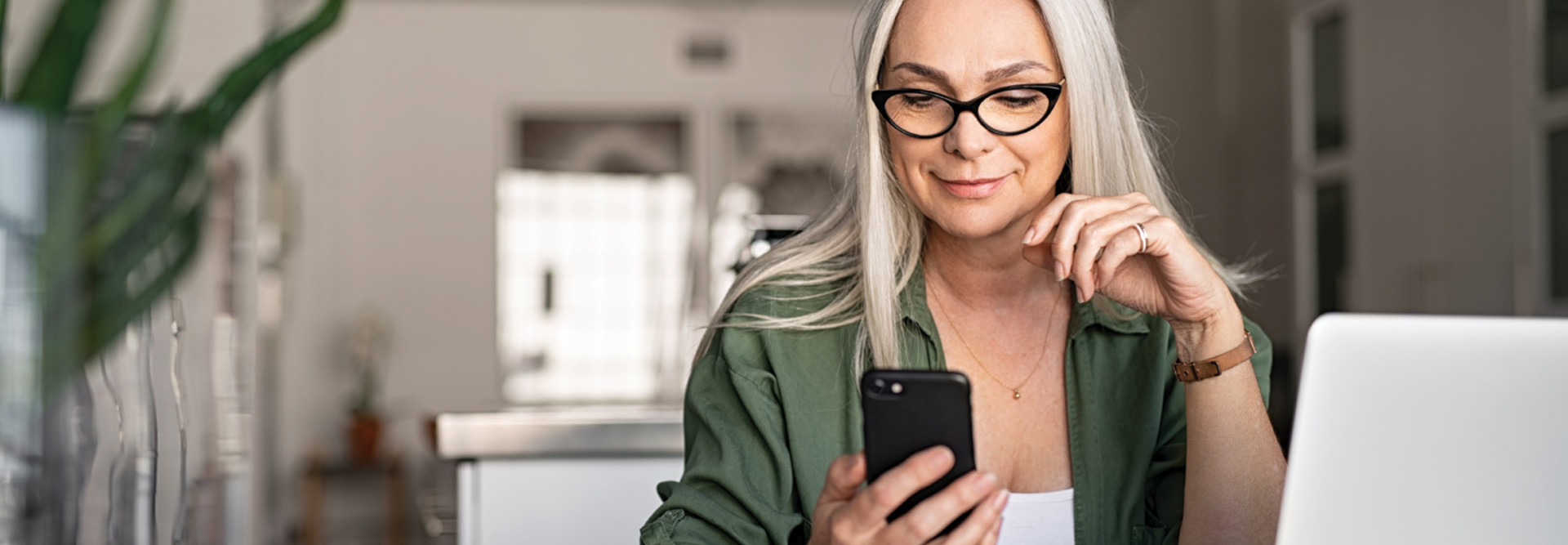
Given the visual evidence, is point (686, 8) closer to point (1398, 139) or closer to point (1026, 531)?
point (1398, 139)

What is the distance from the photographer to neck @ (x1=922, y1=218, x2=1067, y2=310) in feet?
4.36

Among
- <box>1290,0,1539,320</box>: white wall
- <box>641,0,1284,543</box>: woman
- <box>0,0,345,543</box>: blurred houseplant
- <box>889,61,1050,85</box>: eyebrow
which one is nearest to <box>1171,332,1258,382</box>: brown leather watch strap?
<box>641,0,1284,543</box>: woman

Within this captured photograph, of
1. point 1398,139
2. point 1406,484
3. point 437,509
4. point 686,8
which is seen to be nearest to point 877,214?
point 1406,484

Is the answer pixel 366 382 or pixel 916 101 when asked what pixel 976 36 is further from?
pixel 366 382

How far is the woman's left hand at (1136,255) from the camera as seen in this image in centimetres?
99

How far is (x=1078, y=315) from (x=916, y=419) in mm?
522

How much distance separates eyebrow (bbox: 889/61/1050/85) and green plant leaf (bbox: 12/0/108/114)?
2.89 ft

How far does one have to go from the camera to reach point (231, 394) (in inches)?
167

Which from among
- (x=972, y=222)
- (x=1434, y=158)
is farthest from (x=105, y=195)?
(x=1434, y=158)

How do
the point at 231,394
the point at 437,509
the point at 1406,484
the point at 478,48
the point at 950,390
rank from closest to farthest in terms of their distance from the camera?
the point at 1406,484, the point at 950,390, the point at 437,509, the point at 231,394, the point at 478,48

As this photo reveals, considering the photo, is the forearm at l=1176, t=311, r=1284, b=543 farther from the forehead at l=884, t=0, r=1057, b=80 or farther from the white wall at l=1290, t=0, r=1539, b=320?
the white wall at l=1290, t=0, r=1539, b=320

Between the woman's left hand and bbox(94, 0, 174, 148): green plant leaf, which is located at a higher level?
bbox(94, 0, 174, 148): green plant leaf

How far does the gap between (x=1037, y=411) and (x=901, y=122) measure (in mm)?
328

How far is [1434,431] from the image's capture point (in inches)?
25.3
